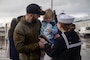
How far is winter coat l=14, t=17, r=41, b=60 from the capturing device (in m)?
6.19

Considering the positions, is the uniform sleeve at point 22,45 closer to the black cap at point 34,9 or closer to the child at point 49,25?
the black cap at point 34,9

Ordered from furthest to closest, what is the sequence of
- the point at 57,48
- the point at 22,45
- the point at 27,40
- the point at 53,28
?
the point at 53,28
the point at 27,40
the point at 22,45
the point at 57,48

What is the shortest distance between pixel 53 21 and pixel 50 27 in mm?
205

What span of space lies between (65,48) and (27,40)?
39.0 inches

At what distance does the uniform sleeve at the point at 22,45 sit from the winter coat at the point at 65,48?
20.8 inches

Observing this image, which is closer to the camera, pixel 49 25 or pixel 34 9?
pixel 34 9

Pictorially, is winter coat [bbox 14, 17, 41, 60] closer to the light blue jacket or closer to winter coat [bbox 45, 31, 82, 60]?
the light blue jacket

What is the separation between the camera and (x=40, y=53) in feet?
21.1

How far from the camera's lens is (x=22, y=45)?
6.17 metres

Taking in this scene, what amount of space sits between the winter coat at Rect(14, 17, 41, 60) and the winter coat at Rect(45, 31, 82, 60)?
57 cm

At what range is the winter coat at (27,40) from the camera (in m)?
6.19

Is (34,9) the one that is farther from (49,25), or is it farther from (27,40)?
(49,25)

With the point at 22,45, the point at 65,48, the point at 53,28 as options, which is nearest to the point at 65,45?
the point at 65,48

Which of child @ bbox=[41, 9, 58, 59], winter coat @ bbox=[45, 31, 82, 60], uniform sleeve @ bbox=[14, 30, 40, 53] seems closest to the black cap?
uniform sleeve @ bbox=[14, 30, 40, 53]
